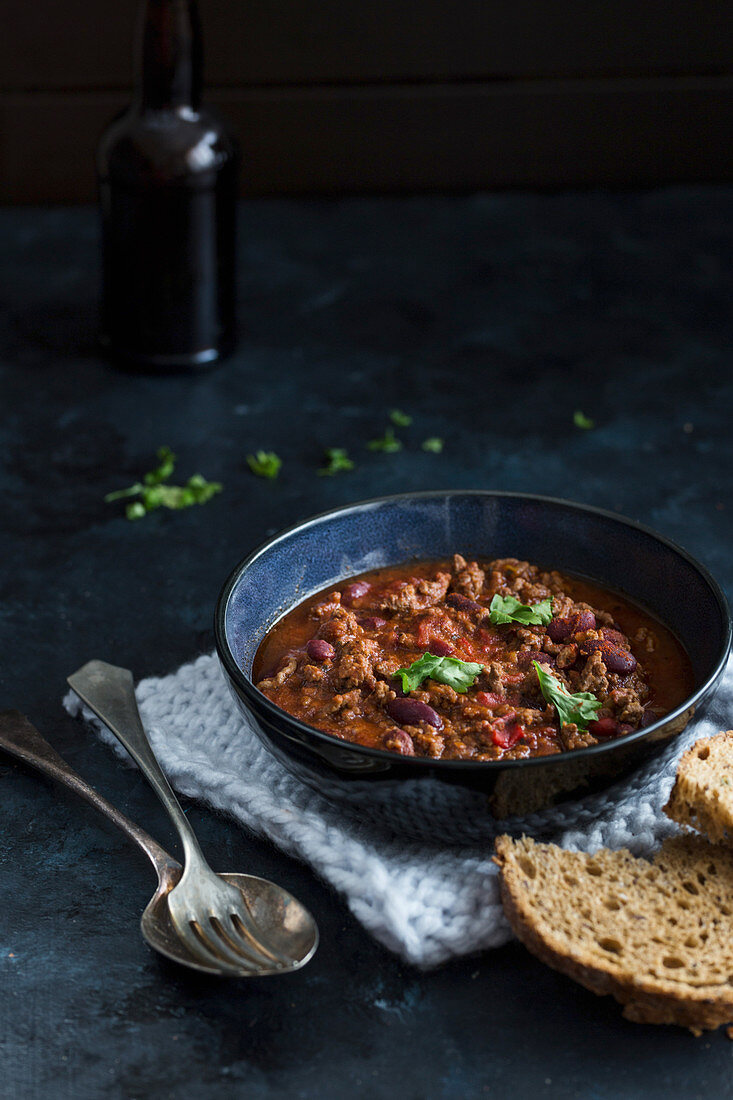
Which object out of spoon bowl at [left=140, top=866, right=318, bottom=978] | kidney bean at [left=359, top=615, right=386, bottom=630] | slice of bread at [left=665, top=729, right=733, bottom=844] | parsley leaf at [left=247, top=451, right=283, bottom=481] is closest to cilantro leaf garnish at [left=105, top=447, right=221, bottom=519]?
parsley leaf at [left=247, top=451, right=283, bottom=481]

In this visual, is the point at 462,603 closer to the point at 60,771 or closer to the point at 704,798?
the point at 704,798

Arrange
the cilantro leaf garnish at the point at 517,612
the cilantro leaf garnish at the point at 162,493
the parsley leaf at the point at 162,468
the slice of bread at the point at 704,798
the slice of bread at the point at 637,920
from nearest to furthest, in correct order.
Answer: the slice of bread at the point at 637,920, the slice of bread at the point at 704,798, the cilantro leaf garnish at the point at 517,612, the cilantro leaf garnish at the point at 162,493, the parsley leaf at the point at 162,468

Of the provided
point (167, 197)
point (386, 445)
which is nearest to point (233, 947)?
point (386, 445)

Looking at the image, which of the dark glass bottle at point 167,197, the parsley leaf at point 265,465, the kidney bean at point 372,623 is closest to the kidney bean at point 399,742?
the kidney bean at point 372,623

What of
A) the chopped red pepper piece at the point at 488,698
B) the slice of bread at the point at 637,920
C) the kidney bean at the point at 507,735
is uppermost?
the kidney bean at the point at 507,735

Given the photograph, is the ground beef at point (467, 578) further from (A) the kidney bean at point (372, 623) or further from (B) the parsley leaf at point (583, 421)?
(B) the parsley leaf at point (583, 421)

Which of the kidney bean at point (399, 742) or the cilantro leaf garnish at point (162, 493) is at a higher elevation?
the kidney bean at point (399, 742)

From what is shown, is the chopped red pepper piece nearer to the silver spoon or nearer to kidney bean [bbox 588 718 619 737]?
kidney bean [bbox 588 718 619 737]
